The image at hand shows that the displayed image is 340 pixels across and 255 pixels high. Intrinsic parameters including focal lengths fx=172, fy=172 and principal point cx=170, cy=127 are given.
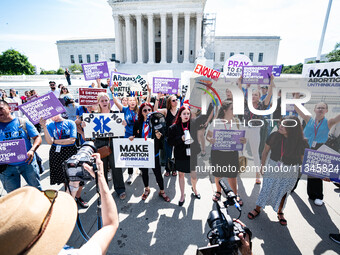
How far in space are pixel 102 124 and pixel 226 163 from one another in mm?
2543

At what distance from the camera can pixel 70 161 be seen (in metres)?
1.58

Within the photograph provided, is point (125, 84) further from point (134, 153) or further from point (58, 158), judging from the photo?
point (58, 158)

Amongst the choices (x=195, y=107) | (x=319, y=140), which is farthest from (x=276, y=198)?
(x=195, y=107)

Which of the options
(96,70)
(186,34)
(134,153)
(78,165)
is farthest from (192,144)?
(186,34)

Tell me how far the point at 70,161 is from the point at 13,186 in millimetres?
2471

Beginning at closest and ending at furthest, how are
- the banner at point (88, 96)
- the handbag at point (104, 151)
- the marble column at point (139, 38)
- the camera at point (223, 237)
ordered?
the camera at point (223, 237), the handbag at point (104, 151), the banner at point (88, 96), the marble column at point (139, 38)

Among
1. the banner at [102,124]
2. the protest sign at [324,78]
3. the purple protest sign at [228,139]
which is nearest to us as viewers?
the purple protest sign at [228,139]

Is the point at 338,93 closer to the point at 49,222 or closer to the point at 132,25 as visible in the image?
the point at 49,222

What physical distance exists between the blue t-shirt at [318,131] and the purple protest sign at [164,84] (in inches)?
150

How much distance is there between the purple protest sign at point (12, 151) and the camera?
276 centimetres

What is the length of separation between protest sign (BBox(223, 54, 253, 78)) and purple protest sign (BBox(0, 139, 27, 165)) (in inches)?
235

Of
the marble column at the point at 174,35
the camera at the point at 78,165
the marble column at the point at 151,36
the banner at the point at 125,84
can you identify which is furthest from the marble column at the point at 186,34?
the camera at the point at 78,165

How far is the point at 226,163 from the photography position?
3.20m

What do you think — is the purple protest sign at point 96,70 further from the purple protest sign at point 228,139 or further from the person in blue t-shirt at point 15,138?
the purple protest sign at point 228,139
